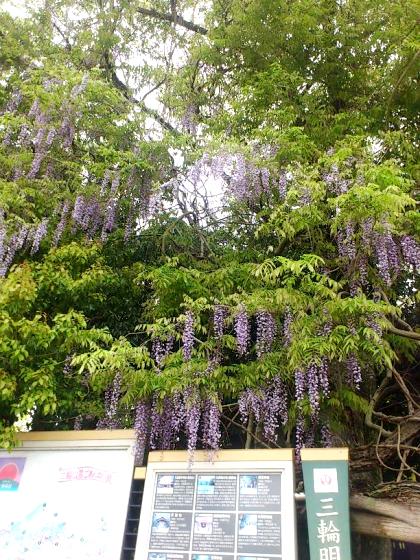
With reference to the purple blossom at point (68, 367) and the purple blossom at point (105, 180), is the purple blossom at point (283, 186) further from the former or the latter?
the purple blossom at point (68, 367)

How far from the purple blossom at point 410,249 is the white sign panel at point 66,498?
3.09m

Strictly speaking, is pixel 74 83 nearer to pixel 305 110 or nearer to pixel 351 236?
pixel 305 110

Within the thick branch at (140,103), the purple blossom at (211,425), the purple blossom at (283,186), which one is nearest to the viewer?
the purple blossom at (211,425)

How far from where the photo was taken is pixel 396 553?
14.9 ft

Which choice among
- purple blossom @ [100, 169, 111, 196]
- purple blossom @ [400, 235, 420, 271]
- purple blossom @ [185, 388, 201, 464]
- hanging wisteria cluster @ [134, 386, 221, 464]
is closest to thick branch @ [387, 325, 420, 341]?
purple blossom @ [400, 235, 420, 271]

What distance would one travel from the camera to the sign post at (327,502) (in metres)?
3.20

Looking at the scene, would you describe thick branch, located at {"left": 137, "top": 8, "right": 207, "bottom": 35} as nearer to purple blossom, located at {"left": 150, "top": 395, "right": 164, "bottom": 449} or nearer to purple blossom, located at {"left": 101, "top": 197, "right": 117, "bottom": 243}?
purple blossom, located at {"left": 101, "top": 197, "right": 117, "bottom": 243}

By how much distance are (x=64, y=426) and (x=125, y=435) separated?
69.5 inches

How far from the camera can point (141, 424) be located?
14.6ft

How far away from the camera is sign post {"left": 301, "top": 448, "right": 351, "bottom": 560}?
10.5 feet

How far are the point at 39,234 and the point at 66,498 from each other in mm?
3052

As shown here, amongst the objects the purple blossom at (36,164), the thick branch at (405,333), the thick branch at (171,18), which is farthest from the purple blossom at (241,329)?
the thick branch at (171,18)

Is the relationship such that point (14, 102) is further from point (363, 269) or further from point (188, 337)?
point (363, 269)

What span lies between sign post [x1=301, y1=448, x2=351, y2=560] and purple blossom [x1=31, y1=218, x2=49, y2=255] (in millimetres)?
3839
